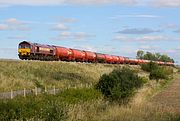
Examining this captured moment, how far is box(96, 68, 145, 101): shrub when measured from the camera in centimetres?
2966

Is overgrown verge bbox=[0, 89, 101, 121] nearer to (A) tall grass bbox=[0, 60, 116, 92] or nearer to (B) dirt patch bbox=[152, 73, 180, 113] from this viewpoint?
(A) tall grass bbox=[0, 60, 116, 92]

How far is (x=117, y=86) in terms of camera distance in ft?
98.8

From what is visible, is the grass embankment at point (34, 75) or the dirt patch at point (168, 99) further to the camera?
the dirt patch at point (168, 99)

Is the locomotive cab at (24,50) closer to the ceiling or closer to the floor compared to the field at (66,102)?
closer to the ceiling

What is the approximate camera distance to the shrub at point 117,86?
29.7m

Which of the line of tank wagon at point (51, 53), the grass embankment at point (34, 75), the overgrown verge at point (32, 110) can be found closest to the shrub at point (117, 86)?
the grass embankment at point (34, 75)

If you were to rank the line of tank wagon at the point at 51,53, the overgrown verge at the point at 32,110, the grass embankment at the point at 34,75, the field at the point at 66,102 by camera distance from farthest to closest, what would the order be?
the line of tank wagon at the point at 51,53, the grass embankment at the point at 34,75, the field at the point at 66,102, the overgrown verge at the point at 32,110

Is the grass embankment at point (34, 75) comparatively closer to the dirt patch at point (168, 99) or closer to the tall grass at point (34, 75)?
the tall grass at point (34, 75)

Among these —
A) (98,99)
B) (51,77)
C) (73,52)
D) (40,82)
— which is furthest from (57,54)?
(98,99)

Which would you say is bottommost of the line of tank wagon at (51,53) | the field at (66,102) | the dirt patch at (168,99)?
the dirt patch at (168,99)

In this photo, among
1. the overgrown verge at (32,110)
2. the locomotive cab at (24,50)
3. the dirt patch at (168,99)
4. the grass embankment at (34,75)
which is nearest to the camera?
the overgrown verge at (32,110)

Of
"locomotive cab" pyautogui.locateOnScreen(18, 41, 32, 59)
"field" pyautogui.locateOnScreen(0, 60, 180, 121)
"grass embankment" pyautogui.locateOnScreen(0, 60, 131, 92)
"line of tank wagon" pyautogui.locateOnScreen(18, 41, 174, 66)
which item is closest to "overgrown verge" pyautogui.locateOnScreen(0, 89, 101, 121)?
"field" pyautogui.locateOnScreen(0, 60, 180, 121)

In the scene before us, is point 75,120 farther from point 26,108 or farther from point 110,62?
point 110,62

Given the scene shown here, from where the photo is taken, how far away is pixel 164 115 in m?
23.7
